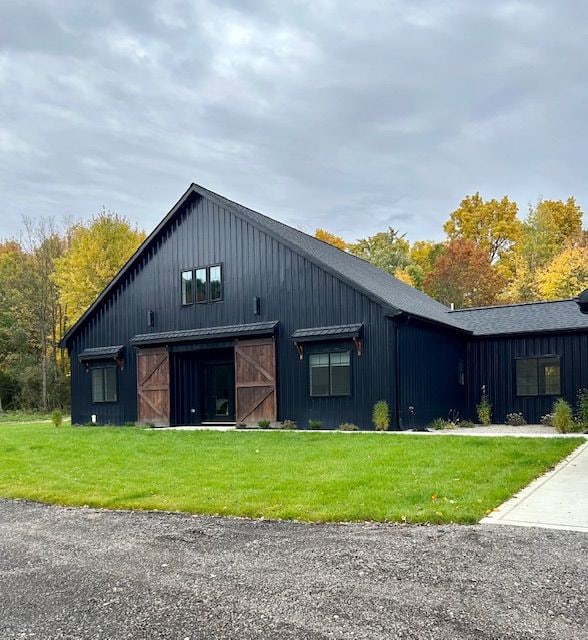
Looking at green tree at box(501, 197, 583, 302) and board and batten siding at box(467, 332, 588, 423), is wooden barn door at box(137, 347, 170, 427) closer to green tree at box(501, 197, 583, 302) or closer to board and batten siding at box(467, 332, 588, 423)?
board and batten siding at box(467, 332, 588, 423)

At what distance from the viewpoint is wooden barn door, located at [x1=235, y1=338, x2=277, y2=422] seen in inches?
637

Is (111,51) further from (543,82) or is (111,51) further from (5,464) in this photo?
(543,82)

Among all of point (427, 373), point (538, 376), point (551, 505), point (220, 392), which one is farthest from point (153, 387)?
point (551, 505)

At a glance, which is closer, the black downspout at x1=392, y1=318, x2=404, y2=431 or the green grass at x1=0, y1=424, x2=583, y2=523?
the green grass at x1=0, y1=424, x2=583, y2=523

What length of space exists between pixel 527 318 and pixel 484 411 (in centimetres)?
335

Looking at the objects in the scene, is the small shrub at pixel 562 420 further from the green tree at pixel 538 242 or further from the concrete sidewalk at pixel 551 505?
the green tree at pixel 538 242

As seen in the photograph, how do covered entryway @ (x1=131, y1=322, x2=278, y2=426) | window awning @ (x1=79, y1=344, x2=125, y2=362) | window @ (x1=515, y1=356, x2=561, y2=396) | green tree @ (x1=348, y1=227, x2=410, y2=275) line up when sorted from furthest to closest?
green tree @ (x1=348, y1=227, x2=410, y2=275) → window awning @ (x1=79, y1=344, x2=125, y2=362) → window @ (x1=515, y1=356, x2=561, y2=396) → covered entryway @ (x1=131, y1=322, x2=278, y2=426)

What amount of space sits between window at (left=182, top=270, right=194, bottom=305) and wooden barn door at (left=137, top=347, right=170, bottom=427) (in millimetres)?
1702

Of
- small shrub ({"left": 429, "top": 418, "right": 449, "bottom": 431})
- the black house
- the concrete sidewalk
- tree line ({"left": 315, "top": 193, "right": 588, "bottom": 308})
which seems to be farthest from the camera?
tree line ({"left": 315, "top": 193, "right": 588, "bottom": 308})

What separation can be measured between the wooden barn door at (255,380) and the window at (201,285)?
81.2 inches

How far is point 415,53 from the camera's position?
16219 mm

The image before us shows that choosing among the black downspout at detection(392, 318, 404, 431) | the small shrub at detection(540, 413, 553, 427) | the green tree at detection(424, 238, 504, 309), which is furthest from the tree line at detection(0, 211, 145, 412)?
the small shrub at detection(540, 413, 553, 427)

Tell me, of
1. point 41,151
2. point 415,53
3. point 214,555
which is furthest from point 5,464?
point 41,151

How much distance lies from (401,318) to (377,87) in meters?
8.49
